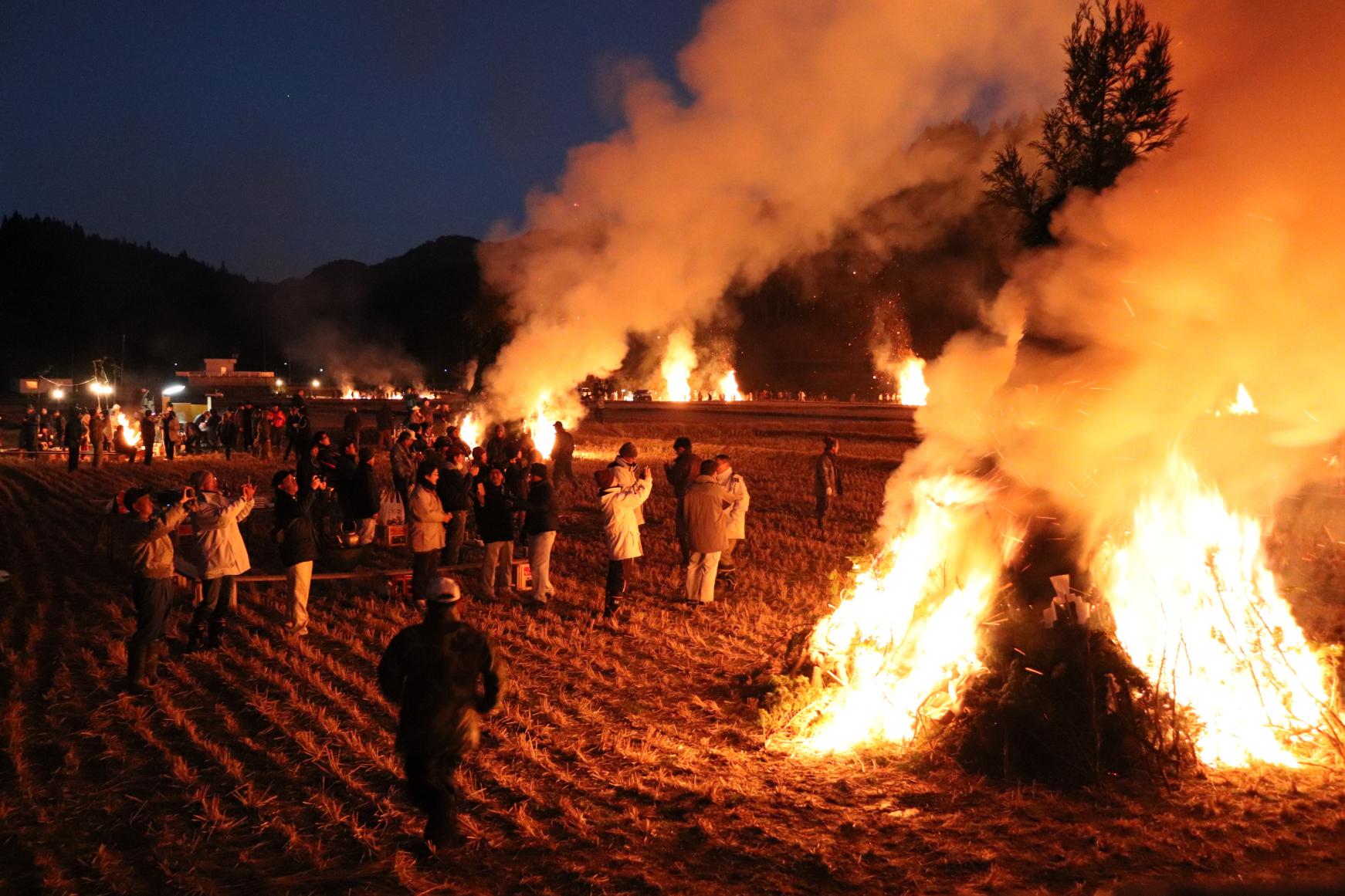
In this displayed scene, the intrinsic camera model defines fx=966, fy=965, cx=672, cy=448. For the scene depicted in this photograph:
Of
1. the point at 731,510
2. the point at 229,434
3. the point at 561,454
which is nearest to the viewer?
the point at 731,510

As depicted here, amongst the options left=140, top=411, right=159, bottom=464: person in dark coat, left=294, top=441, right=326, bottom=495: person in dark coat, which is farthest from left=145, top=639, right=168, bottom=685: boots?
left=140, top=411, right=159, bottom=464: person in dark coat

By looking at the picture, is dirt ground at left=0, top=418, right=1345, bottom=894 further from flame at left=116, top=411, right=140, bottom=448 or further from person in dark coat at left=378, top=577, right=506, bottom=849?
flame at left=116, top=411, right=140, bottom=448

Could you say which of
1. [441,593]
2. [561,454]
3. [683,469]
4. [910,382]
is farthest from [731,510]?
[910,382]

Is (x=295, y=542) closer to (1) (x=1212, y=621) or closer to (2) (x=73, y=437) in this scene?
(1) (x=1212, y=621)

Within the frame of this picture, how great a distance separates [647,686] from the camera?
25.0 ft

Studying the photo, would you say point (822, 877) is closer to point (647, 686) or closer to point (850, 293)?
point (647, 686)

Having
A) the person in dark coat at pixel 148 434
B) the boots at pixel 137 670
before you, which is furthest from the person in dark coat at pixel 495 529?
the person in dark coat at pixel 148 434

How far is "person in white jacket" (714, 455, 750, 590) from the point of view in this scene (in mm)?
10211

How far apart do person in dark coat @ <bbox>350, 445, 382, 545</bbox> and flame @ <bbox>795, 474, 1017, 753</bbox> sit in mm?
6604

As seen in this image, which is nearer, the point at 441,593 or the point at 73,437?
the point at 441,593

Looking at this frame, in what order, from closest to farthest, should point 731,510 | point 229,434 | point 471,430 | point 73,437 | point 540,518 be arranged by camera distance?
point 540,518
point 731,510
point 471,430
point 73,437
point 229,434

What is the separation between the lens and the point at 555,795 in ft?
18.3

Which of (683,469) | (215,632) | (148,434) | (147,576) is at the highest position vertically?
(148,434)

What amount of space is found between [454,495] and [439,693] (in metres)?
6.78
